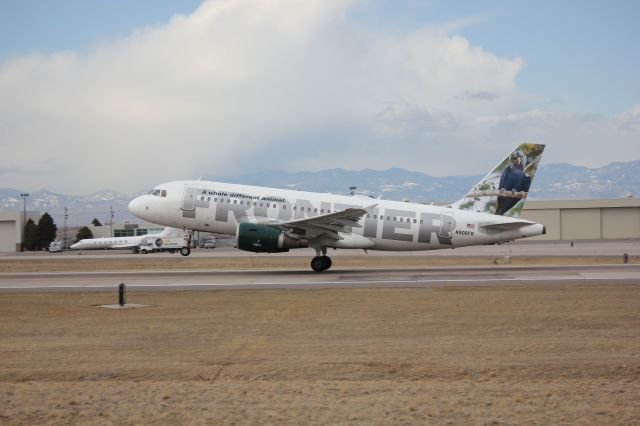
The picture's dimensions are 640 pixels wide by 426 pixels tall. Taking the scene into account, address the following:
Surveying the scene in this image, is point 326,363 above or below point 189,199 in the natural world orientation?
below

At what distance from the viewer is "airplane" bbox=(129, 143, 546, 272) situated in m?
36.3

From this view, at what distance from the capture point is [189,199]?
3809 centimetres

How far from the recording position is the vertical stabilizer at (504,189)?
40.8 meters

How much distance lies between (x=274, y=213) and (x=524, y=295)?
1515 cm

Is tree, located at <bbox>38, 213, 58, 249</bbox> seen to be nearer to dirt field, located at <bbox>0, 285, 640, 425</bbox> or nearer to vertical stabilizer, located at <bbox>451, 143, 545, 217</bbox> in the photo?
vertical stabilizer, located at <bbox>451, 143, 545, 217</bbox>

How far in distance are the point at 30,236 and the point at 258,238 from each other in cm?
10873

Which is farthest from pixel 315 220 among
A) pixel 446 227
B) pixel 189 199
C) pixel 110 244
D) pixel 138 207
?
pixel 110 244

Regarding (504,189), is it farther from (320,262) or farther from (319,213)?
(320,262)

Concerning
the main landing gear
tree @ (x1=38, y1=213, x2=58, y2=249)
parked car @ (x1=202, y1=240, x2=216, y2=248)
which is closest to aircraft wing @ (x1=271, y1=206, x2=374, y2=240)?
the main landing gear

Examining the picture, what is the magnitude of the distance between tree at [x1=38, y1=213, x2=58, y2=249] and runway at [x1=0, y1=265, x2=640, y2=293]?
4008 inches

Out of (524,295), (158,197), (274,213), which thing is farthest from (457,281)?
(158,197)

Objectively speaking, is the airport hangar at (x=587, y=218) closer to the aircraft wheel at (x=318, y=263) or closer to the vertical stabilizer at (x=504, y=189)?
the vertical stabilizer at (x=504, y=189)

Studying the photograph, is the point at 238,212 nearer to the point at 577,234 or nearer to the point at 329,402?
the point at 329,402

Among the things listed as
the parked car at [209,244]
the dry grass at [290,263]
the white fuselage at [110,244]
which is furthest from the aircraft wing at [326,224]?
the white fuselage at [110,244]
